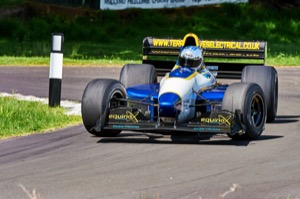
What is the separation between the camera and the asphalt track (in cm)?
931

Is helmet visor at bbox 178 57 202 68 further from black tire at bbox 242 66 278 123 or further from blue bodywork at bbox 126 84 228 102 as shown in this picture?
black tire at bbox 242 66 278 123

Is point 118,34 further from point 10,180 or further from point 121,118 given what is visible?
point 10,180

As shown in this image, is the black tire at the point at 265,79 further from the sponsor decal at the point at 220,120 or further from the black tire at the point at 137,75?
the sponsor decal at the point at 220,120

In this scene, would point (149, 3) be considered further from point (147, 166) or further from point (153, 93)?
point (147, 166)

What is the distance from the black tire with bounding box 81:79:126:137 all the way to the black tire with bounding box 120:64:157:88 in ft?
5.96

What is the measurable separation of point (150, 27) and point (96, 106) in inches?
865

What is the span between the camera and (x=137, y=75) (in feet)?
49.4

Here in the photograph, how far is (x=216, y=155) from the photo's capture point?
11562 mm

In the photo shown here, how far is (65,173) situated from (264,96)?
12.9 ft

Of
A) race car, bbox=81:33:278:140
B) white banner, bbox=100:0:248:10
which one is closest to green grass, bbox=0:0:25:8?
white banner, bbox=100:0:248:10

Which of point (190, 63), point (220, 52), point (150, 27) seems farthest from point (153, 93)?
point (150, 27)

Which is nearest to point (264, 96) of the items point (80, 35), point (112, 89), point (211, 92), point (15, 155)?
point (211, 92)

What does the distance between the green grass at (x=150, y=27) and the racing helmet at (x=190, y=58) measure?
16.6m

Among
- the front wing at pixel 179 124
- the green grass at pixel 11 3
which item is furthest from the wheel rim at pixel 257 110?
the green grass at pixel 11 3
